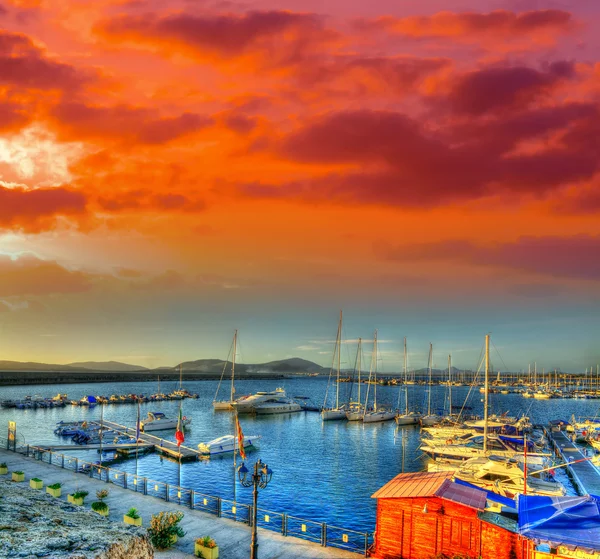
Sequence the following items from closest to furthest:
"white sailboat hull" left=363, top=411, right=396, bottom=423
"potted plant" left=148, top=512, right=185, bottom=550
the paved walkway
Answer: "potted plant" left=148, top=512, right=185, bottom=550
the paved walkway
"white sailboat hull" left=363, top=411, right=396, bottom=423

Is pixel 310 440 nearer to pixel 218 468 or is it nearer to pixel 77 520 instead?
pixel 218 468

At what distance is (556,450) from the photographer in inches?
2768

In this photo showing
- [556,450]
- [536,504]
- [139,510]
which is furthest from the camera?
[556,450]

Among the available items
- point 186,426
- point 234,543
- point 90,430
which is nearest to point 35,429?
point 90,430

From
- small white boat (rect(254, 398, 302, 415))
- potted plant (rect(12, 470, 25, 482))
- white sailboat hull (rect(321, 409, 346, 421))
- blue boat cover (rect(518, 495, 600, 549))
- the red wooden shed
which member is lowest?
small white boat (rect(254, 398, 302, 415))

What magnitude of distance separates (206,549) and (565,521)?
50.5 ft

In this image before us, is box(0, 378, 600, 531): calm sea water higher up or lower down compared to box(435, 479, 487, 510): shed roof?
lower down

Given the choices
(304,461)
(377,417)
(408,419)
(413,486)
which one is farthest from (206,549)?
(377,417)

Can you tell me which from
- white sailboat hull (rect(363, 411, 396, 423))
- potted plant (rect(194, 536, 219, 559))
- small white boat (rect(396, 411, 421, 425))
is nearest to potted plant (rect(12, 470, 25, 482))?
potted plant (rect(194, 536, 219, 559))

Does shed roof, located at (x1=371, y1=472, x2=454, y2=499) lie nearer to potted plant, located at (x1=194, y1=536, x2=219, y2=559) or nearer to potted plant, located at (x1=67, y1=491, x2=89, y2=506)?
potted plant, located at (x1=194, y1=536, x2=219, y2=559)

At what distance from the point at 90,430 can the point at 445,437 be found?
190ft

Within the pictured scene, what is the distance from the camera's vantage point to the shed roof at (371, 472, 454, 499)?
2381 centimetres

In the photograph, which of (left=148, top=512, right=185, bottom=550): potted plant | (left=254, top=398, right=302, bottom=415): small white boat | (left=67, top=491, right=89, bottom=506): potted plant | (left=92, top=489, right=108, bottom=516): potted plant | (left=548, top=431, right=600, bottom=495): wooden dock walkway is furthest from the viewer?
(left=254, top=398, right=302, bottom=415): small white boat

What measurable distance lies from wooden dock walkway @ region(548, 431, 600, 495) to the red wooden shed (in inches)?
581
